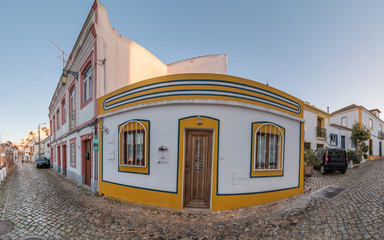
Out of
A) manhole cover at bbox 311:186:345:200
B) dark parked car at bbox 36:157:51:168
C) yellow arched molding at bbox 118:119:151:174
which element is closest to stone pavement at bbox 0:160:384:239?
manhole cover at bbox 311:186:345:200

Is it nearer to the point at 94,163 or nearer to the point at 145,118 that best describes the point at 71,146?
the point at 94,163

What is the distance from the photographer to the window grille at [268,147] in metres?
5.45

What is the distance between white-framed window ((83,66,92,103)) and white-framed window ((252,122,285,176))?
7.68 m

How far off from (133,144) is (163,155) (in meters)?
1.33

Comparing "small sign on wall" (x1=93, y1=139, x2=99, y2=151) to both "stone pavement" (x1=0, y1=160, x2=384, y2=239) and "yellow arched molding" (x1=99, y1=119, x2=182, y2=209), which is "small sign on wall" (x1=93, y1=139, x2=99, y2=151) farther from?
"stone pavement" (x1=0, y1=160, x2=384, y2=239)

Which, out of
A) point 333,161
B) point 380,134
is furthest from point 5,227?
point 380,134

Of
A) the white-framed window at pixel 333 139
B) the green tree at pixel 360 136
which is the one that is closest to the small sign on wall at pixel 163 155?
the white-framed window at pixel 333 139

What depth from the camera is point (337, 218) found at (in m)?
4.11

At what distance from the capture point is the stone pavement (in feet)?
12.1

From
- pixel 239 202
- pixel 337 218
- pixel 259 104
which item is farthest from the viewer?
pixel 259 104

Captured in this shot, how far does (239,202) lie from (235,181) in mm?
622

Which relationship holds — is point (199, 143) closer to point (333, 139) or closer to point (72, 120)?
point (72, 120)

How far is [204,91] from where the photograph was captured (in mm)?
5012

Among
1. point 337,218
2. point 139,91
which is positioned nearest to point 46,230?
point 139,91
